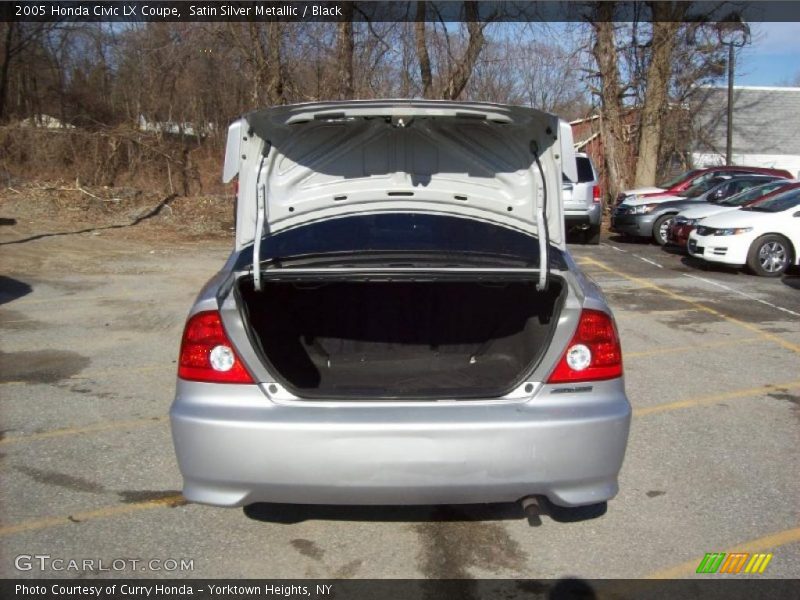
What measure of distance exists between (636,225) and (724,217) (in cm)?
413

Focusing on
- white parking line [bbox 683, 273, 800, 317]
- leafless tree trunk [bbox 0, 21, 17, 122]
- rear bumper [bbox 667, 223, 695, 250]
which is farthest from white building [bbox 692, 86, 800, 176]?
leafless tree trunk [bbox 0, 21, 17, 122]

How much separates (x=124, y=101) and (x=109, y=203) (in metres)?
14.7

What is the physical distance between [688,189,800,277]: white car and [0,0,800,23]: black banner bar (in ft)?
39.0

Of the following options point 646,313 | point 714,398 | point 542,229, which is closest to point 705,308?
point 646,313

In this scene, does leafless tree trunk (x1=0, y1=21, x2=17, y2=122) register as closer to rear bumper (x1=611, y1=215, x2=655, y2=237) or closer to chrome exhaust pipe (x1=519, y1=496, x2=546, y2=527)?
rear bumper (x1=611, y1=215, x2=655, y2=237)

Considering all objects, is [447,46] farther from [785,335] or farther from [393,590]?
[393,590]

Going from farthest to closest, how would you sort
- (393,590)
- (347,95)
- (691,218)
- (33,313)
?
(347,95) < (691,218) < (33,313) < (393,590)

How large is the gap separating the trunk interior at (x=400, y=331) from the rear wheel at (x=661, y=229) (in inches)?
532

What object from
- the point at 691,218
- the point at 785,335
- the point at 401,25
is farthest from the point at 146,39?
the point at 785,335

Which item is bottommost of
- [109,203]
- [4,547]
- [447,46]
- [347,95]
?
[4,547]

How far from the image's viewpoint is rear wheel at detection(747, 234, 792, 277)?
41.9ft

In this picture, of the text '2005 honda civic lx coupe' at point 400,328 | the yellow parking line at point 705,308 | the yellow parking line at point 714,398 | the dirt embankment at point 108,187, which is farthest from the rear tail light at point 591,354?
the dirt embankment at point 108,187

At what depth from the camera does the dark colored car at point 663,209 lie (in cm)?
1712

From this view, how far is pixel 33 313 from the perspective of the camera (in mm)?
9328
